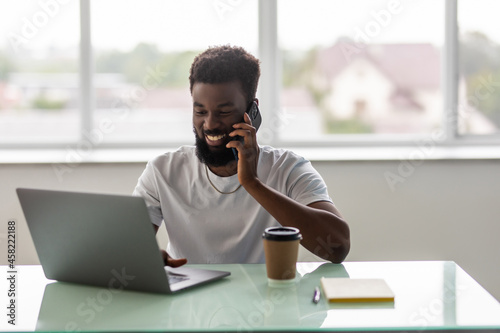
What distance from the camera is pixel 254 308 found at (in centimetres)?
129

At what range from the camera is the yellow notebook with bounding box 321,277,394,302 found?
1325mm

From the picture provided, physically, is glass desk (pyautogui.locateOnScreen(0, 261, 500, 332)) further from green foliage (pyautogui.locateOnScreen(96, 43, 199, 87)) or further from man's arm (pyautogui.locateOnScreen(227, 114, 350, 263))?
green foliage (pyautogui.locateOnScreen(96, 43, 199, 87))

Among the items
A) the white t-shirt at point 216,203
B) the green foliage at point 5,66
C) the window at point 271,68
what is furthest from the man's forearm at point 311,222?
the green foliage at point 5,66

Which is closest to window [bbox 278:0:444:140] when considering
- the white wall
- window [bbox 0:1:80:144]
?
the white wall

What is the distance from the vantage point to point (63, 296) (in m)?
1.40

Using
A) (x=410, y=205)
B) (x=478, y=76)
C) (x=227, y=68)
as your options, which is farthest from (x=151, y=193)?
(x=478, y=76)

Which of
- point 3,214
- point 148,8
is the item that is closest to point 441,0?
point 148,8

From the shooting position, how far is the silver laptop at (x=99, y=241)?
1320 millimetres

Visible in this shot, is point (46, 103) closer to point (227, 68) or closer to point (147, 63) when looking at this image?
point (147, 63)

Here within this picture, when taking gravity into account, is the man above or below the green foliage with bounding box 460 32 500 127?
below

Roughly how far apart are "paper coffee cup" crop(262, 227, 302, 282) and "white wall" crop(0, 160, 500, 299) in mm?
1747

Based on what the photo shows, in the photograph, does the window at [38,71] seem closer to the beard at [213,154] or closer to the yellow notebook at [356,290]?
the beard at [213,154]

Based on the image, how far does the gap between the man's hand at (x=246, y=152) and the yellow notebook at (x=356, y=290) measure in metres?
0.43

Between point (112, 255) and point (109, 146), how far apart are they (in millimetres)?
2256
